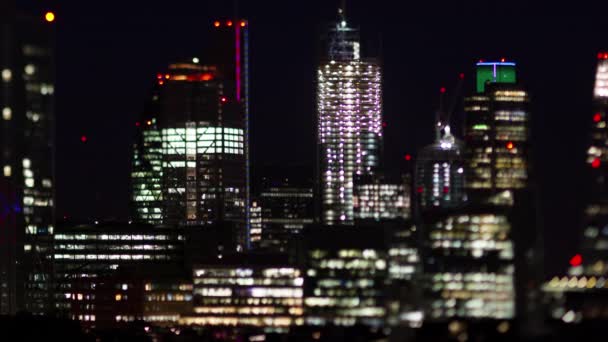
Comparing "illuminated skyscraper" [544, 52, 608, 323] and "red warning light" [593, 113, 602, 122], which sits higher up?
"red warning light" [593, 113, 602, 122]

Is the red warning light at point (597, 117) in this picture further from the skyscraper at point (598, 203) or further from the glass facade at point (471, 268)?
the glass facade at point (471, 268)

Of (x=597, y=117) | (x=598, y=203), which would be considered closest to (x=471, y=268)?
(x=598, y=203)

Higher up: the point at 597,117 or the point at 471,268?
the point at 597,117

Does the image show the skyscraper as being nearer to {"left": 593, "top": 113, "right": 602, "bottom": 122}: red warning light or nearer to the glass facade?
{"left": 593, "top": 113, "right": 602, "bottom": 122}: red warning light

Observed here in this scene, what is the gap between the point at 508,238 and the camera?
19338 cm

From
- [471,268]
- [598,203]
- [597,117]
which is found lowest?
[471,268]

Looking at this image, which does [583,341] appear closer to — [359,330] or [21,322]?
[359,330]

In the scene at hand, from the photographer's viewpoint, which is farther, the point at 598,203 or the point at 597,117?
the point at 597,117

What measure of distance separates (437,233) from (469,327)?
27244mm

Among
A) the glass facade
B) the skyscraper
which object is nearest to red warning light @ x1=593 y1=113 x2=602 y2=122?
the skyscraper

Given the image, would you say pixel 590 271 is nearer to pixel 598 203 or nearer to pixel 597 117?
pixel 598 203

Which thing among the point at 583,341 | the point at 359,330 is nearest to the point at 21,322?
the point at 359,330

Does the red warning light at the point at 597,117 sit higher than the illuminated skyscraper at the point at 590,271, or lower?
higher

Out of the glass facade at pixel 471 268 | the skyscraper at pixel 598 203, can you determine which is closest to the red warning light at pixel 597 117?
the skyscraper at pixel 598 203
